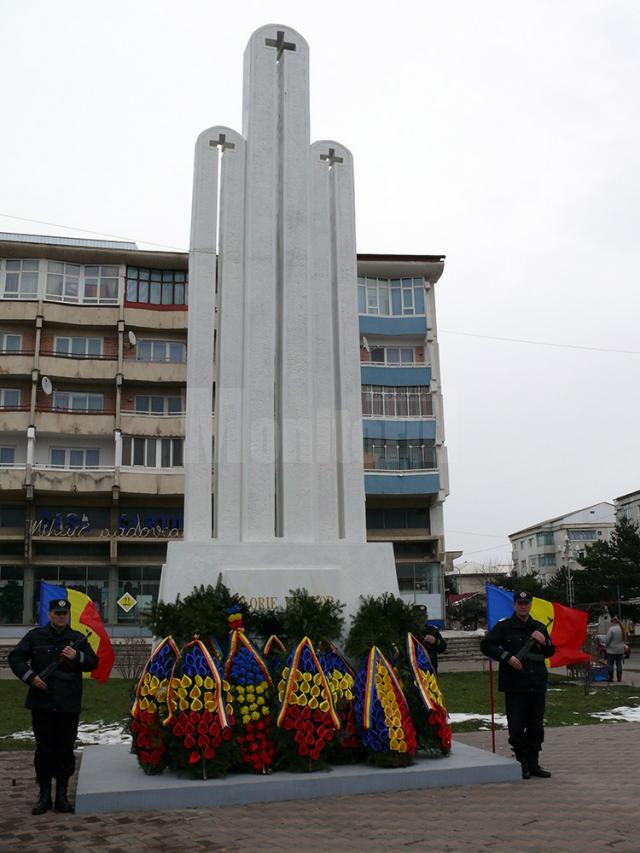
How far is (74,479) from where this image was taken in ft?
134

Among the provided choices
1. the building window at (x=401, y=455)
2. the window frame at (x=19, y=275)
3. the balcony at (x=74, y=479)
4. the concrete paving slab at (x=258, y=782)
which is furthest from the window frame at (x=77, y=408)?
the concrete paving slab at (x=258, y=782)

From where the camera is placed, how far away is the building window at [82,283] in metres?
44.1

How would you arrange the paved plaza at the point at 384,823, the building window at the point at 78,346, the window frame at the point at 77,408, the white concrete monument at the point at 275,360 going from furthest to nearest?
1. the building window at the point at 78,346
2. the window frame at the point at 77,408
3. the white concrete monument at the point at 275,360
4. the paved plaza at the point at 384,823

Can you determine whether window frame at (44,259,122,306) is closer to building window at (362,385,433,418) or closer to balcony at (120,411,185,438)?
balcony at (120,411,185,438)

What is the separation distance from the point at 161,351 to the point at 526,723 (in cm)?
3891

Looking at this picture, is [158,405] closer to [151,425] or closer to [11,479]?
[151,425]

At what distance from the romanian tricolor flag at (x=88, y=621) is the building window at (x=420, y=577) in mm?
35219

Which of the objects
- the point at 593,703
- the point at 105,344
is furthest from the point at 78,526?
the point at 593,703

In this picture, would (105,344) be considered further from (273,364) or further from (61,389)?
(273,364)


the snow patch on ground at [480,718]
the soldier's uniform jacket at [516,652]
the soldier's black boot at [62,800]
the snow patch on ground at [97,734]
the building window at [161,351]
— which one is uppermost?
the building window at [161,351]

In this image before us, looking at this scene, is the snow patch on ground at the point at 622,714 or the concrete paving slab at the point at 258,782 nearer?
the concrete paving slab at the point at 258,782

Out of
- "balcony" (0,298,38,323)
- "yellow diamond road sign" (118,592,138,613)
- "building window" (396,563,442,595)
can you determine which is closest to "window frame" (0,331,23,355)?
"balcony" (0,298,38,323)

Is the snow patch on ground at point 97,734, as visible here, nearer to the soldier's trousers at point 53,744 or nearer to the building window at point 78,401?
the soldier's trousers at point 53,744

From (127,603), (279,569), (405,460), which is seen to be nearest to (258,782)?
(279,569)
